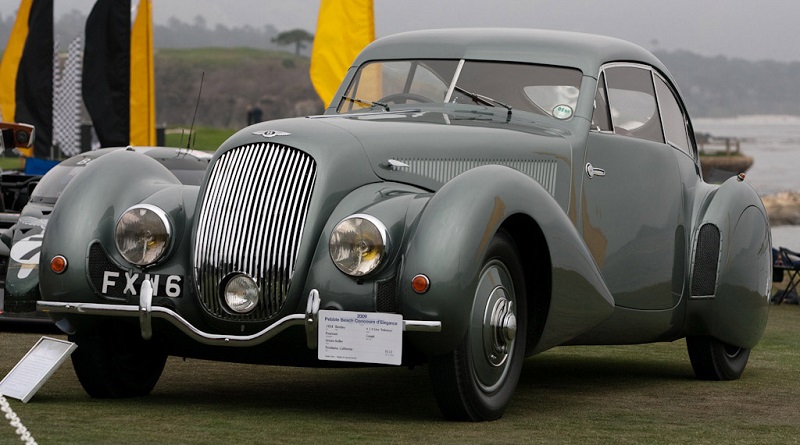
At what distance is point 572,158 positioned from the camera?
7949 mm

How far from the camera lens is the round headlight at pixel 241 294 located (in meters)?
6.70

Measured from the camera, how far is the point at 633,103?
29.2 ft

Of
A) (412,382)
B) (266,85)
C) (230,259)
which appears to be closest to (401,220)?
(230,259)

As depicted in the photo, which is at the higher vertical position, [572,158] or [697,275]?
[572,158]

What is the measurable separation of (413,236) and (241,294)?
86 centimetres

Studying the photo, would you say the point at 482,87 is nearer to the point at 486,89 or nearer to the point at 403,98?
the point at 486,89

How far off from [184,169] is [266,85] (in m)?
161

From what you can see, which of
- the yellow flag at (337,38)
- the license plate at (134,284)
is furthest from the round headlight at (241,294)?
the yellow flag at (337,38)

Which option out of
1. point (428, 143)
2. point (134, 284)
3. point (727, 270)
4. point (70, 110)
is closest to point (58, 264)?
point (134, 284)

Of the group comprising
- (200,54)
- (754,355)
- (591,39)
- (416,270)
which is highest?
(591,39)

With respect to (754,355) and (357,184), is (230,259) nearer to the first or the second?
(357,184)

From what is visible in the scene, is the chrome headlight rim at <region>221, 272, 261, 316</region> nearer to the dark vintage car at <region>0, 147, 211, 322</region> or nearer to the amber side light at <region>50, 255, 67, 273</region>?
the amber side light at <region>50, 255, 67, 273</region>

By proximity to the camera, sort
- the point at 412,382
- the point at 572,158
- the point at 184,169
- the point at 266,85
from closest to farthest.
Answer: the point at 572,158
the point at 412,382
the point at 184,169
the point at 266,85

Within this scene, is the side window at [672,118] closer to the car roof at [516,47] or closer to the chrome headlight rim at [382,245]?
the car roof at [516,47]
